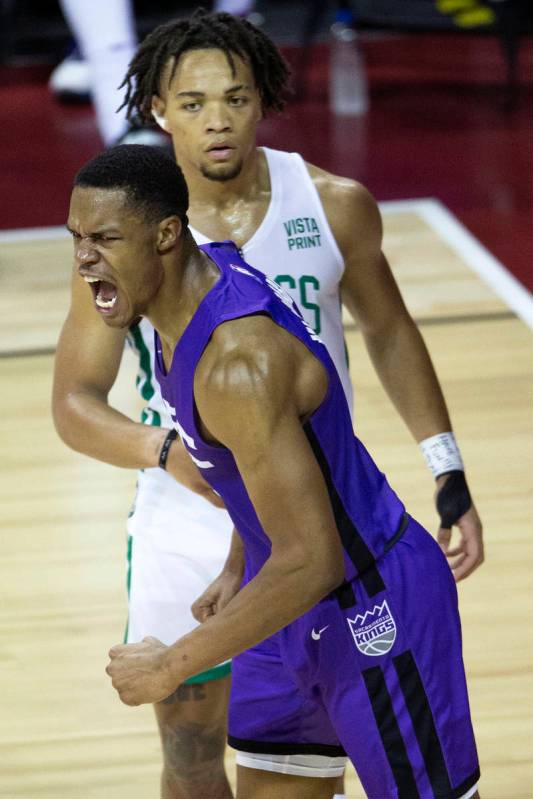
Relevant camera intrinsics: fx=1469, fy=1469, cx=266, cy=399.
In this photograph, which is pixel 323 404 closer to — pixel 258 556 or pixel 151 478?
pixel 258 556

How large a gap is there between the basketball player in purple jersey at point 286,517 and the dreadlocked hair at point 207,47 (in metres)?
0.74

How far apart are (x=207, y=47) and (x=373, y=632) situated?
1.25 m

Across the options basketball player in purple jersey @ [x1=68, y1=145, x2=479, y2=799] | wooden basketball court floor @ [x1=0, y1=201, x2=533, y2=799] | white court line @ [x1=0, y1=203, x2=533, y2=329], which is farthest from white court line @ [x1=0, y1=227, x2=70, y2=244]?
basketball player in purple jersey @ [x1=68, y1=145, x2=479, y2=799]

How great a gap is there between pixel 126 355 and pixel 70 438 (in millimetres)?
3017

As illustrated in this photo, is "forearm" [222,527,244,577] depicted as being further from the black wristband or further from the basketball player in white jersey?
the black wristband

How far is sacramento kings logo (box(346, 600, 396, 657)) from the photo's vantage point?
7.33 ft

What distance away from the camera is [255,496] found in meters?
1.99

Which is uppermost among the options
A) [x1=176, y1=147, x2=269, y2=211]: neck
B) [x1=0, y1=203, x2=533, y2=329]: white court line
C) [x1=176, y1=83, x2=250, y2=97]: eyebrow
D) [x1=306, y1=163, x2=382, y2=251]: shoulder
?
[x1=176, y1=83, x2=250, y2=97]: eyebrow

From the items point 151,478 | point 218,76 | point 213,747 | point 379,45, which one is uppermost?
point 218,76

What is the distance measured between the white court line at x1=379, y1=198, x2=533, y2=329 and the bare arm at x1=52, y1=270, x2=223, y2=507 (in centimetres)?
339

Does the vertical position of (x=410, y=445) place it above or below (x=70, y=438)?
below

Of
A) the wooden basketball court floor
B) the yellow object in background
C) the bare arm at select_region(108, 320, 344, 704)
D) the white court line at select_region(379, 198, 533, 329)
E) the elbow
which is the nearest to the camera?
the bare arm at select_region(108, 320, 344, 704)

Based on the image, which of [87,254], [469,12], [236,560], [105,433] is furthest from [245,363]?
[469,12]

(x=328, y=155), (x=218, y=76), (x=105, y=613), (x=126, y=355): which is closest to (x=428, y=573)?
(x=218, y=76)
